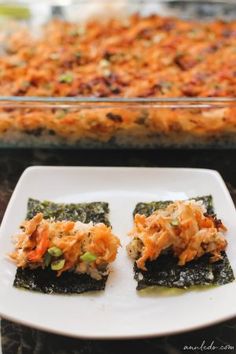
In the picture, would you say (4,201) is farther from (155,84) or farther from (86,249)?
(155,84)

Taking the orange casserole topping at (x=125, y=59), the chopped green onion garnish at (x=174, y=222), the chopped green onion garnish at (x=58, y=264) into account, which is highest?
the orange casserole topping at (x=125, y=59)

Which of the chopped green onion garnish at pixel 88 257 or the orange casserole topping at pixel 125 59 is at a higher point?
the orange casserole topping at pixel 125 59

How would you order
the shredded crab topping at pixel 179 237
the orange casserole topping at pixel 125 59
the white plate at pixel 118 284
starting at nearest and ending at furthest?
the white plate at pixel 118 284 → the shredded crab topping at pixel 179 237 → the orange casserole topping at pixel 125 59

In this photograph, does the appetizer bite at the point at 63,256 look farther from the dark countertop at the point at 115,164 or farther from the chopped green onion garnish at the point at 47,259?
the dark countertop at the point at 115,164

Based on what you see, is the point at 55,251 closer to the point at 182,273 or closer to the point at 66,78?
the point at 182,273

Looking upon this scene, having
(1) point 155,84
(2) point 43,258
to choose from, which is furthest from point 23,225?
(1) point 155,84

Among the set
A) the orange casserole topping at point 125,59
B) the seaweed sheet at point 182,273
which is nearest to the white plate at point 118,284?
the seaweed sheet at point 182,273
